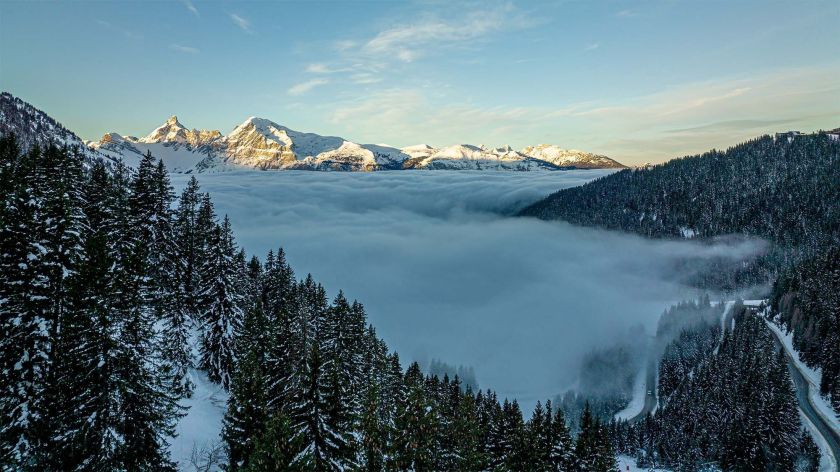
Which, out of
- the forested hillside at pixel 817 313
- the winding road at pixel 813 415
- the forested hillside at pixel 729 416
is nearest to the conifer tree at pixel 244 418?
the forested hillside at pixel 729 416

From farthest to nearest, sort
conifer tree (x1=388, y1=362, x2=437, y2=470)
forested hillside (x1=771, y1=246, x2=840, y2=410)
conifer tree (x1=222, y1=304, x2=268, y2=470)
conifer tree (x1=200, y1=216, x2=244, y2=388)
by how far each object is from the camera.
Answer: forested hillside (x1=771, y1=246, x2=840, y2=410) → conifer tree (x1=200, y1=216, x2=244, y2=388) → conifer tree (x1=388, y1=362, x2=437, y2=470) → conifer tree (x1=222, y1=304, x2=268, y2=470)

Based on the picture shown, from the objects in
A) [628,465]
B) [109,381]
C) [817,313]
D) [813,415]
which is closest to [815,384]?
[813,415]

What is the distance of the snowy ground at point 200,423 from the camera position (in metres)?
32.6

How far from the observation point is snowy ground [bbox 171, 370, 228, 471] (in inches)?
1283

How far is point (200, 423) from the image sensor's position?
121 ft

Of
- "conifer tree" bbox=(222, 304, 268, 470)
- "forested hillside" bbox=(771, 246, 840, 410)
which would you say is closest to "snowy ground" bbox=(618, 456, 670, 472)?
"forested hillside" bbox=(771, 246, 840, 410)

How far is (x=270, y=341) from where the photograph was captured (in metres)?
43.1

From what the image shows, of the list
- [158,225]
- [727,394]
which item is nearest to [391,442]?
[158,225]

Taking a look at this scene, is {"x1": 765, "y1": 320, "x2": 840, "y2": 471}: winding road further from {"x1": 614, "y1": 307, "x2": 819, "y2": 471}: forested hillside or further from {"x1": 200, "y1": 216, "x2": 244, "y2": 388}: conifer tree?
{"x1": 200, "y1": 216, "x2": 244, "y2": 388}: conifer tree

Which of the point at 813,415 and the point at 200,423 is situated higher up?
the point at 200,423

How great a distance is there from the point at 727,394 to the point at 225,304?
139m

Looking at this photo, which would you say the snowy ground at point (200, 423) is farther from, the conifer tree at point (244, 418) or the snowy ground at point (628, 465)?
the snowy ground at point (628, 465)

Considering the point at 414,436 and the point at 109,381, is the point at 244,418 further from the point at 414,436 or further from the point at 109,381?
the point at 414,436

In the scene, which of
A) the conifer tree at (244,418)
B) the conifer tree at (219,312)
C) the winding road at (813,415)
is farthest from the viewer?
the winding road at (813,415)
